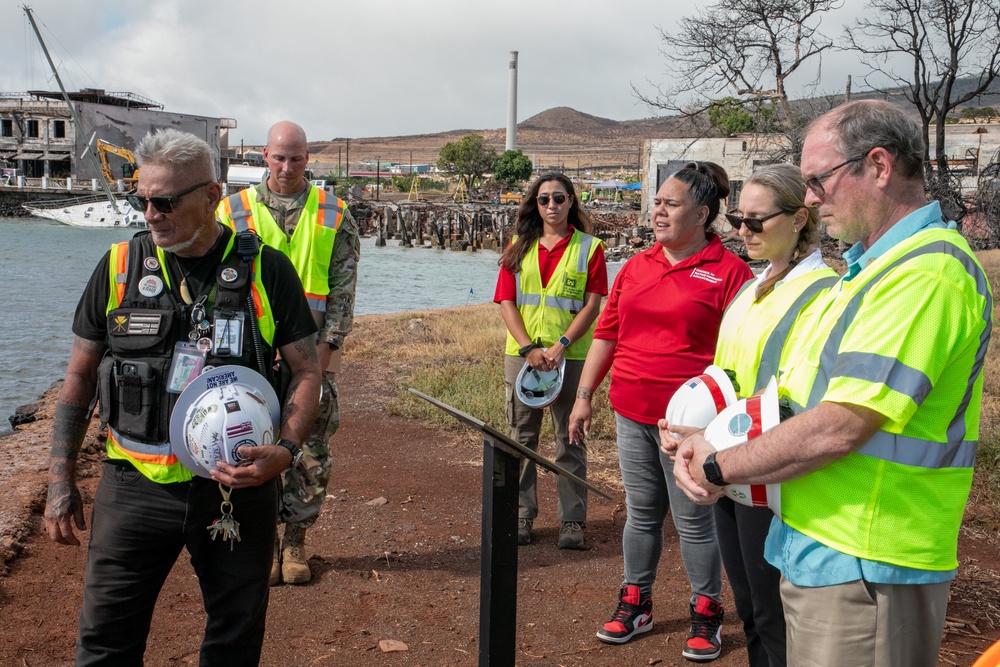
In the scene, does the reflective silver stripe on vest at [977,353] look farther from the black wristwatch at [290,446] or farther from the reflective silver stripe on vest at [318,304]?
the reflective silver stripe on vest at [318,304]

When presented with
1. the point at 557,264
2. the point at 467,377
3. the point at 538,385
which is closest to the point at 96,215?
the point at 467,377

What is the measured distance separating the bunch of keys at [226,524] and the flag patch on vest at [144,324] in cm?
53

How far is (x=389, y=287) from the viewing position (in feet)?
96.4

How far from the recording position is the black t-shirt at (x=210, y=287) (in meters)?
2.97

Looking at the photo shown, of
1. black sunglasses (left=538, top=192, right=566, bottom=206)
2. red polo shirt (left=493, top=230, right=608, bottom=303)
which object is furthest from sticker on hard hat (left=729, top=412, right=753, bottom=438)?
black sunglasses (left=538, top=192, right=566, bottom=206)

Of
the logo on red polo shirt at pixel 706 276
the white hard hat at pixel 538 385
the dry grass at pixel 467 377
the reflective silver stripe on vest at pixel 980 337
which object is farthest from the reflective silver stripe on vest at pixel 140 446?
the dry grass at pixel 467 377

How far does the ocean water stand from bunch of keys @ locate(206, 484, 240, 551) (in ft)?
28.3

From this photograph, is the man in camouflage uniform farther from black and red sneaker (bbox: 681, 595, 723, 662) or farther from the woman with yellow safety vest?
the woman with yellow safety vest

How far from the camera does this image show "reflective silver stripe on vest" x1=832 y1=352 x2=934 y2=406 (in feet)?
6.77

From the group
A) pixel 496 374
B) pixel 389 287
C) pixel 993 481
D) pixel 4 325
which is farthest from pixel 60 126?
pixel 993 481

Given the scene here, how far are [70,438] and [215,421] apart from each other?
0.66 m

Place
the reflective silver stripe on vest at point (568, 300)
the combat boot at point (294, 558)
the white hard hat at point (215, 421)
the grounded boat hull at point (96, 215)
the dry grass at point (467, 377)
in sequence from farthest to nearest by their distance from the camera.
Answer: the grounded boat hull at point (96, 215), the dry grass at point (467, 377), the reflective silver stripe on vest at point (568, 300), the combat boot at point (294, 558), the white hard hat at point (215, 421)

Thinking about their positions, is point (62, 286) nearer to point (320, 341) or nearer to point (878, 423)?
point (320, 341)

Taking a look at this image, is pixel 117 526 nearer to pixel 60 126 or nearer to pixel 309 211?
pixel 309 211
